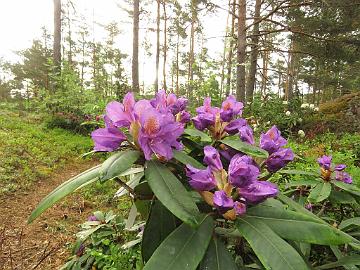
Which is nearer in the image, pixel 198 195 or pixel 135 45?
pixel 198 195

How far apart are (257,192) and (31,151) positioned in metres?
6.49

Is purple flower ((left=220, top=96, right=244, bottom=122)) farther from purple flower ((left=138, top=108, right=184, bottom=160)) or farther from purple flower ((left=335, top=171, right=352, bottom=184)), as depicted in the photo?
purple flower ((left=335, top=171, right=352, bottom=184))

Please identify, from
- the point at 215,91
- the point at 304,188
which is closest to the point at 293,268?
the point at 304,188

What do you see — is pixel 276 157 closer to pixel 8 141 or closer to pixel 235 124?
pixel 235 124

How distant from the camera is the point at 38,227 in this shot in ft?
13.4

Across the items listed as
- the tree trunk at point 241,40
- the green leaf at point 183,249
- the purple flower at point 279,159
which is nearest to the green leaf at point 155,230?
the green leaf at point 183,249

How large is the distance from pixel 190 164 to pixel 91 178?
12.8 inches

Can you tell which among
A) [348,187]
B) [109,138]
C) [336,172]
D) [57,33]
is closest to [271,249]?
[109,138]

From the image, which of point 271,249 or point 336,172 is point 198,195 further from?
point 336,172

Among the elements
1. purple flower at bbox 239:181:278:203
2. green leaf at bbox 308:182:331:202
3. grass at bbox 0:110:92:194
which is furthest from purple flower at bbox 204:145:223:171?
grass at bbox 0:110:92:194

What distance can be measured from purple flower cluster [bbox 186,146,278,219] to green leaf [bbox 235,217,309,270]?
8 cm

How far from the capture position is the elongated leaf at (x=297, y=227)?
0.87 meters

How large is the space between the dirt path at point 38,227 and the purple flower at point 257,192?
265 centimetres

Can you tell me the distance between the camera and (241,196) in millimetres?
992
